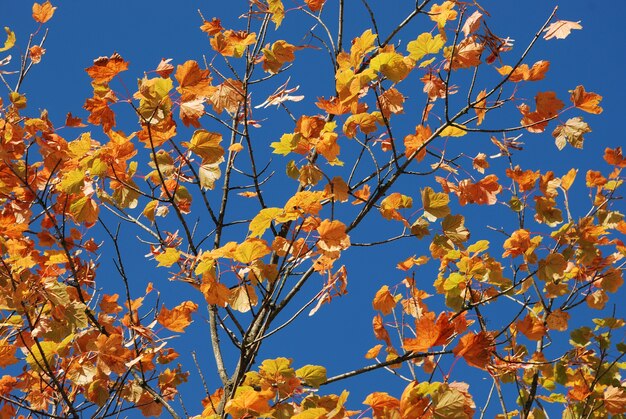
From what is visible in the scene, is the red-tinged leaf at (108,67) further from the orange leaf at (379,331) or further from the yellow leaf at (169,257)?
the orange leaf at (379,331)

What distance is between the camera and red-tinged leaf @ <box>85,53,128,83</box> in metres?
2.11

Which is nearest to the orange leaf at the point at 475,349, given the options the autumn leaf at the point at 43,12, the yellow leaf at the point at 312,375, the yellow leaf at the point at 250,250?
the yellow leaf at the point at 312,375

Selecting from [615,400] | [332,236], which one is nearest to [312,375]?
[332,236]

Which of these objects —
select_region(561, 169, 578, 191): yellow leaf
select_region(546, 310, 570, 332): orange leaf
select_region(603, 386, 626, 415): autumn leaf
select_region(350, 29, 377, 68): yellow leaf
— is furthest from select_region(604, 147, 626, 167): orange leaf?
select_region(350, 29, 377, 68): yellow leaf

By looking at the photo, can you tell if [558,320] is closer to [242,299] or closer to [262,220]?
[242,299]

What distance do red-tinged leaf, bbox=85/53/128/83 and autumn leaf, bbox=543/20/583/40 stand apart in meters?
1.48

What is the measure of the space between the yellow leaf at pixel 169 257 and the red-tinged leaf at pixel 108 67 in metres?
0.62

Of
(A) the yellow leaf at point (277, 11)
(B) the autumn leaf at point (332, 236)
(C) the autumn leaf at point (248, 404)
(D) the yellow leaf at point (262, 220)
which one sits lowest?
(C) the autumn leaf at point (248, 404)

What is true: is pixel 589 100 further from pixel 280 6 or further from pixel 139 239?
pixel 139 239

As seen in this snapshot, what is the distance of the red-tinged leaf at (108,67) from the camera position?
2.11 metres

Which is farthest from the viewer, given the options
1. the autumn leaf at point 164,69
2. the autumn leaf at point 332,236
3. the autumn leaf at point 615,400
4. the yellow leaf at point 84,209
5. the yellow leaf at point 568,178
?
the yellow leaf at point 568,178

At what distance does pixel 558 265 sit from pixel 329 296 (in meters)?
1.16

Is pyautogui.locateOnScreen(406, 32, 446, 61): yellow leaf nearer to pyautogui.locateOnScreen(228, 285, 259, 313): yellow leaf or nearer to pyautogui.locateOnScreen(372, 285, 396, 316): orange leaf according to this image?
pyautogui.locateOnScreen(372, 285, 396, 316): orange leaf

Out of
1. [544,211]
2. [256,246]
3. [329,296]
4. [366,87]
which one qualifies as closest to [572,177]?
[544,211]
